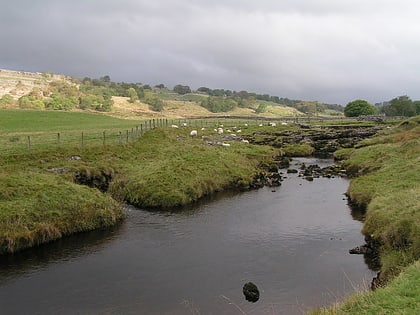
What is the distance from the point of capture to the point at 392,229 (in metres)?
25.2

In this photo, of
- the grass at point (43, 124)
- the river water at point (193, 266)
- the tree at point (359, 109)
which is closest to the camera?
the river water at point (193, 266)

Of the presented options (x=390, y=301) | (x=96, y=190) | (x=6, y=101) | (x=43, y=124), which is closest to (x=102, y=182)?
(x=96, y=190)

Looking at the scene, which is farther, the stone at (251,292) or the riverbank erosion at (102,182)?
the riverbank erosion at (102,182)

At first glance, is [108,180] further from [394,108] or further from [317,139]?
[394,108]

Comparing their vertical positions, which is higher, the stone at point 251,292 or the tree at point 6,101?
the tree at point 6,101

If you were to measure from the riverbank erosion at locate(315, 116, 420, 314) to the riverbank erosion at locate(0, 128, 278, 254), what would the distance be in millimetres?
13455

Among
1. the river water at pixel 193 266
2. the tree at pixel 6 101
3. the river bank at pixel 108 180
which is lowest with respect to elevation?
the river water at pixel 193 266

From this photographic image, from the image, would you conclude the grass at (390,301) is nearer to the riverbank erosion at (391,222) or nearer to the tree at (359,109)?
the riverbank erosion at (391,222)

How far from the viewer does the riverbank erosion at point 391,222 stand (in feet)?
47.8

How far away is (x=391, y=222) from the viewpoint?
26406mm

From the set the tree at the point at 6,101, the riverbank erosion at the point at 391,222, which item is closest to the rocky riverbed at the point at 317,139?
the riverbank erosion at the point at 391,222

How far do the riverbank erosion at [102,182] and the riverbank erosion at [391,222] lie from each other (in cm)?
1346

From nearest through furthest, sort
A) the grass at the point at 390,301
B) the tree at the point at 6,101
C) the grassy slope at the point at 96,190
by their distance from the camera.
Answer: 1. the grass at the point at 390,301
2. the grassy slope at the point at 96,190
3. the tree at the point at 6,101

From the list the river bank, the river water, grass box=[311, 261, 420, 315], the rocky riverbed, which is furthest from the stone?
the rocky riverbed
